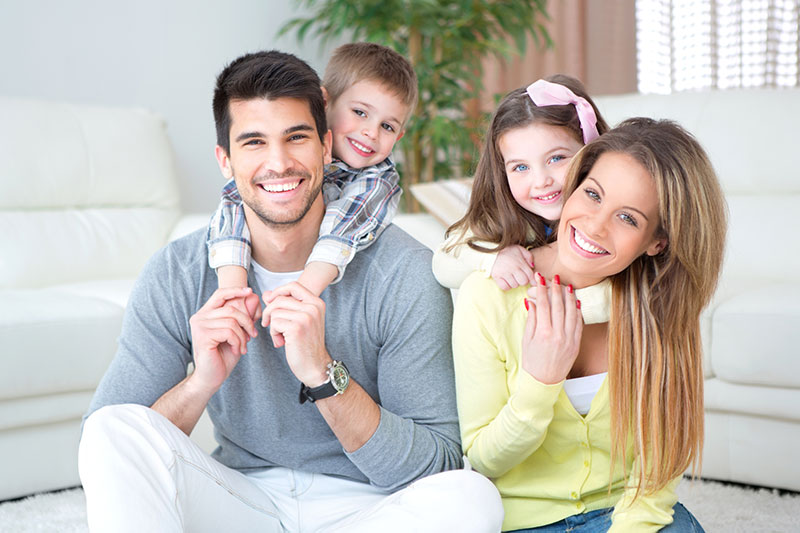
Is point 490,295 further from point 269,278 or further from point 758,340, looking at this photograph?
point 758,340

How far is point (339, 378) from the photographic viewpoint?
124cm

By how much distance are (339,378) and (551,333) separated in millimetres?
325

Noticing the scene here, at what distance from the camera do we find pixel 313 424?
139cm

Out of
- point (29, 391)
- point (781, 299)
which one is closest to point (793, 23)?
point (781, 299)

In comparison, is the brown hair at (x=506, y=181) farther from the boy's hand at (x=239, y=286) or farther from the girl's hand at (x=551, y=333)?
the boy's hand at (x=239, y=286)

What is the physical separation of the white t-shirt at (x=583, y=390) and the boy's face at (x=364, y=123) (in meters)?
0.65

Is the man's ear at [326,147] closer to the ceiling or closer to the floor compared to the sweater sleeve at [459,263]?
closer to the ceiling

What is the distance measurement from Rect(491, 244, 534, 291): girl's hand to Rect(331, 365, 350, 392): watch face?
277mm

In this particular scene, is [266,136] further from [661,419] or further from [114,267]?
[114,267]

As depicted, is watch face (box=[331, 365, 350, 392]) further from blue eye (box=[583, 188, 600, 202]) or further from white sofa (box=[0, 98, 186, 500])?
white sofa (box=[0, 98, 186, 500])

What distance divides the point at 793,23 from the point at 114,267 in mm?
3451

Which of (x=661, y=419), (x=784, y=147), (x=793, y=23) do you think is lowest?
(x=661, y=419)

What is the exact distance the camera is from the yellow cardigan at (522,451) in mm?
1228

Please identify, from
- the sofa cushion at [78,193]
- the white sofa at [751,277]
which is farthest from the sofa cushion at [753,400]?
the sofa cushion at [78,193]
